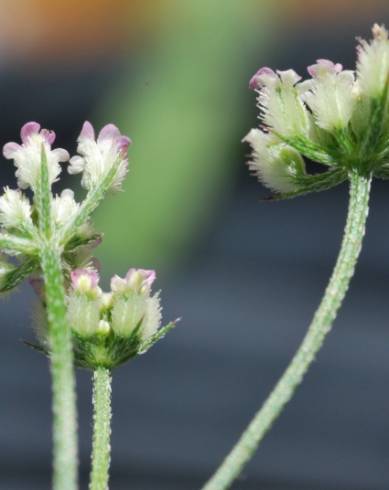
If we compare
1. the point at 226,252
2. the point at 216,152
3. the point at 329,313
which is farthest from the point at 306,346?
the point at 226,252

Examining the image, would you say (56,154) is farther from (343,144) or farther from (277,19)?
(277,19)

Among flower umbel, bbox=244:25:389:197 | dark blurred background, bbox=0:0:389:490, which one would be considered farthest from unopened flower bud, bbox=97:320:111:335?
dark blurred background, bbox=0:0:389:490

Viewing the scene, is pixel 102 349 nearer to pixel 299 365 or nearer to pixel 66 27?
pixel 299 365

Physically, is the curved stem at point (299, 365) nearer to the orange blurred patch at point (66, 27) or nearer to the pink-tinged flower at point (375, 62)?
the pink-tinged flower at point (375, 62)

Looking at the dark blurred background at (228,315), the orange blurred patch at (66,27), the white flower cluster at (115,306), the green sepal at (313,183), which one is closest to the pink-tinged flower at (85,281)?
the white flower cluster at (115,306)

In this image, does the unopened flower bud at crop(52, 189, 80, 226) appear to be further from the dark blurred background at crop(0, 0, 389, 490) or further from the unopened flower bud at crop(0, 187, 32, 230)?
the dark blurred background at crop(0, 0, 389, 490)

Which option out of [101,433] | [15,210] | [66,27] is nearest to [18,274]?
[15,210]
